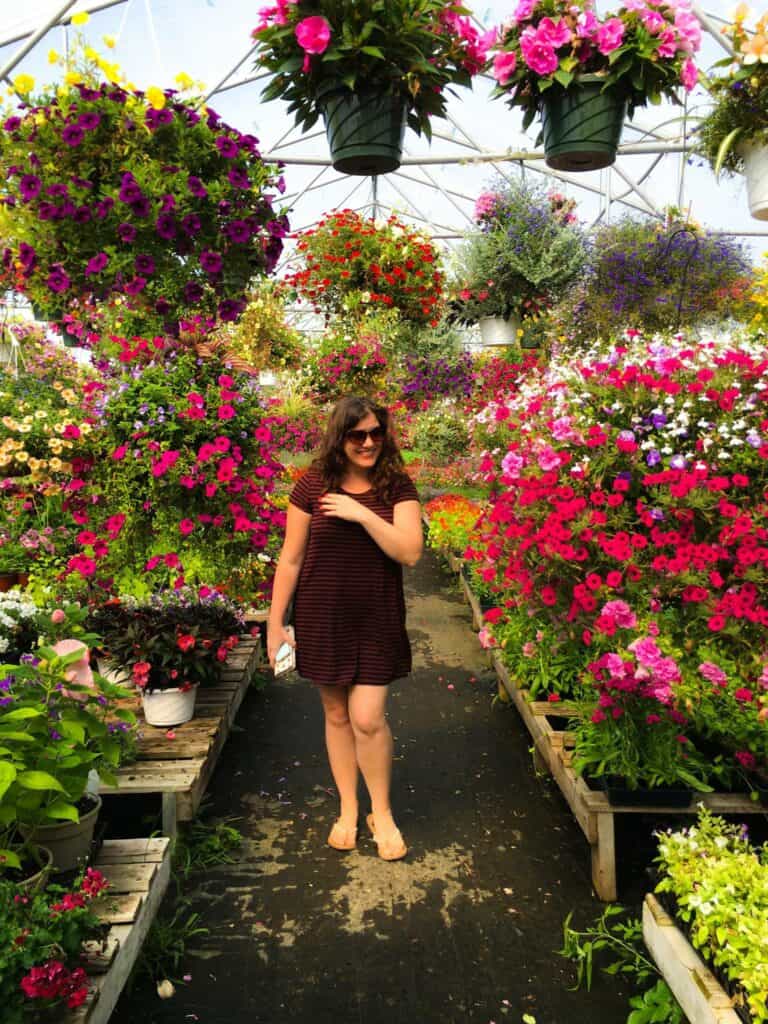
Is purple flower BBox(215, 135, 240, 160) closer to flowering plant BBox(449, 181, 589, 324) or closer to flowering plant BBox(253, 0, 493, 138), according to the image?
flowering plant BBox(253, 0, 493, 138)

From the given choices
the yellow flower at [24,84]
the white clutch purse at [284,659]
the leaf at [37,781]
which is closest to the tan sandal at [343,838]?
the white clutch purse at [284,659]

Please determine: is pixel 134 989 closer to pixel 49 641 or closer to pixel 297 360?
pixel 49 641

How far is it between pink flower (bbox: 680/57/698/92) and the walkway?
7.83 feet

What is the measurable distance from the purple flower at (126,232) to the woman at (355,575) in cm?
116

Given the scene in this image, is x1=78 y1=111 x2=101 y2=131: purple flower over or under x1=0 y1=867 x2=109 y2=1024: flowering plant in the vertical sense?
over

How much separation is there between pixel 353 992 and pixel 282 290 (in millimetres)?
7662

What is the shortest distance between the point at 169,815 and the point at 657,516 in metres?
1.67

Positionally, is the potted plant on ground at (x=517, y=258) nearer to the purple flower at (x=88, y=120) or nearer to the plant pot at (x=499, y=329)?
the plant pot at (x=499, y=329)

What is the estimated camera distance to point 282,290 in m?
8.57

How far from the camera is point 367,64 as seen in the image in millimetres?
2254

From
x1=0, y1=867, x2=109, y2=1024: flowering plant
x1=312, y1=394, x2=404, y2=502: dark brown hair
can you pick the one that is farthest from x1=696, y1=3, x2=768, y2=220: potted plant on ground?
x1=0, y1=867, x2=109, y2=1024: flowering plant

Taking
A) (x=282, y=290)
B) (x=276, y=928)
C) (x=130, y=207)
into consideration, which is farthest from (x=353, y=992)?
(x=282, y=290)

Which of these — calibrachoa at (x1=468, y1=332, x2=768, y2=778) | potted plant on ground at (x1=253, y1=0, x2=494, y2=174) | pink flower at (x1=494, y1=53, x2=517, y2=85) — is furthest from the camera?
pink flower at (x1=494, y1=53, x2=517, y2=85)

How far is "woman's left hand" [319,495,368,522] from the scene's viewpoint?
2.19 meters
